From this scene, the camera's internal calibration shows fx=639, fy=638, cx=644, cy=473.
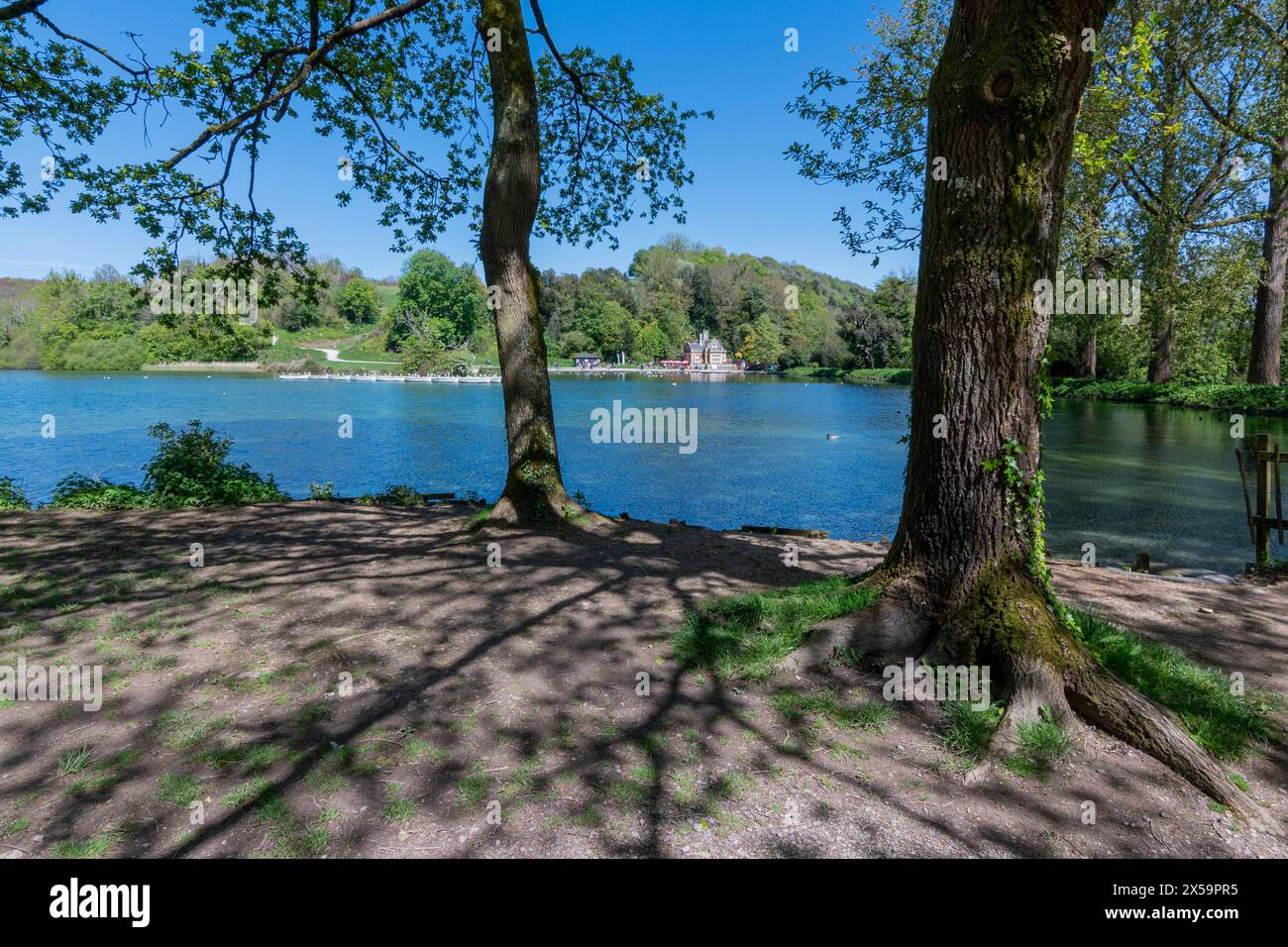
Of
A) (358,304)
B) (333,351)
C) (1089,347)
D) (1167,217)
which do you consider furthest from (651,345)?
(1167,217)

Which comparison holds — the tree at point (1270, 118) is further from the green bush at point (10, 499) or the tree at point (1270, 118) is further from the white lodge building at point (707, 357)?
the white lodge building at point (707, 357)

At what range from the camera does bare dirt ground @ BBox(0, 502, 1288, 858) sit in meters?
2.95

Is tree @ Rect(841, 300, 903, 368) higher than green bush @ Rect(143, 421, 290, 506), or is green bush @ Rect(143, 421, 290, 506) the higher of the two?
tree @ Rect(841, 300, 903, 368)

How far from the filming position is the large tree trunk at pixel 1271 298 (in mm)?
26766

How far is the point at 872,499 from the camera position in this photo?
19297mm

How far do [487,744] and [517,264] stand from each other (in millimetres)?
6952

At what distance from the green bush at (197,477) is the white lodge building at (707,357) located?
116 meters

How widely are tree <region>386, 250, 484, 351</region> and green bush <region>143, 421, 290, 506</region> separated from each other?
9182cm

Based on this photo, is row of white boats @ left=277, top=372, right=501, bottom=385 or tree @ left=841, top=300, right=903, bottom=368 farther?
Result: tree @ left=841, top=300, right=903, bottom=368

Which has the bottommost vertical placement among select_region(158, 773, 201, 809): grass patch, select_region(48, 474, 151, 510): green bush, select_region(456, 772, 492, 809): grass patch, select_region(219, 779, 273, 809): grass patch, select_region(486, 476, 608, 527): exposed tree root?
select_region(456, 772, 492, 809): grass patch

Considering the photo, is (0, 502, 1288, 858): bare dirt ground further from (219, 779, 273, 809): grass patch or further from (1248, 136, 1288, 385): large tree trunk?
(1248, 136, 1288, 385): large tree trunk

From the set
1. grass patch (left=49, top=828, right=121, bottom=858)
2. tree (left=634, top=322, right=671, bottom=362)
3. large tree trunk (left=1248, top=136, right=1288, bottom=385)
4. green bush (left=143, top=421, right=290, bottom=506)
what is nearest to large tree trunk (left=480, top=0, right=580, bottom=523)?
green bush (left=143, top=421, right=290, bottom=506)

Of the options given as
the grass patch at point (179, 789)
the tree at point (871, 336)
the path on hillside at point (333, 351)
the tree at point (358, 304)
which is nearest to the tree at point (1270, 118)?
the grass patch at point (179, 789)
